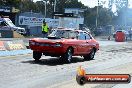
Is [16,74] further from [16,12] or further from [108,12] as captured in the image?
[108,12]

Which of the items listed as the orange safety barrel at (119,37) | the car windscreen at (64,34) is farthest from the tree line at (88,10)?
the car windscreen at (64,34)

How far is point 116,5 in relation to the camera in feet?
405

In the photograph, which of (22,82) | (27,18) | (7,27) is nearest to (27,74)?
(22,82)

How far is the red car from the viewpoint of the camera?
15.4 m

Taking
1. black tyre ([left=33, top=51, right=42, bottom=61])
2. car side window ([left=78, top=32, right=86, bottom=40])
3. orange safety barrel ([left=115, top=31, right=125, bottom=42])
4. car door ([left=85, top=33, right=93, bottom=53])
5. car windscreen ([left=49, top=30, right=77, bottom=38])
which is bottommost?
orange safety barrel ([left=115, top=31, right=125, bottom=42])

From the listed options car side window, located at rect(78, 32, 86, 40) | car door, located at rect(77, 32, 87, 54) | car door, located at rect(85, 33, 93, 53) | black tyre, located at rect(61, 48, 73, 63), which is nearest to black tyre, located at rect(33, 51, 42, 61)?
black tyre, located at rect(61, 48, 73, 63)

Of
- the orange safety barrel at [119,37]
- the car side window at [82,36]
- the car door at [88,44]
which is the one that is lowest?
the orange safety barrel at [119,37]

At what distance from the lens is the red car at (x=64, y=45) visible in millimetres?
15414

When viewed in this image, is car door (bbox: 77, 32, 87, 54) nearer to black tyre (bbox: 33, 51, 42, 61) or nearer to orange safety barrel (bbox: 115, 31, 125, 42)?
black tyre (bbox: 33, 51, 42, 61)

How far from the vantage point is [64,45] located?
1548cm

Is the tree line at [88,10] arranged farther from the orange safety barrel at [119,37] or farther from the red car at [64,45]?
the red car at [64,45]

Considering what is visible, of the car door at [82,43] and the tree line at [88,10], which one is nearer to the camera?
the car door at [82,43]

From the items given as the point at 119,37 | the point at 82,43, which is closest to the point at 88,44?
the point at 82,43

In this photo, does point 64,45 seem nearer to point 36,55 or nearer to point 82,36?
point 36,55
